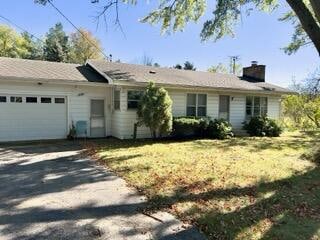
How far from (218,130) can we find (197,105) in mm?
1969

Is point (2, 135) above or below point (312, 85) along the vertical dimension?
below

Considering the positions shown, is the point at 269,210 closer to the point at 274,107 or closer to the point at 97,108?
the point at 97,108

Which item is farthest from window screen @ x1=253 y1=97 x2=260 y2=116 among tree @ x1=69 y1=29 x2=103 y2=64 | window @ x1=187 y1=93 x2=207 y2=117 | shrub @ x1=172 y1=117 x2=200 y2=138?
tree @ x1=69 y1=29 x2=103 y2=64

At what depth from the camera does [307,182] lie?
27.8 ft

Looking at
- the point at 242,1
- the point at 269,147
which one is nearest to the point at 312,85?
the point at 269,147

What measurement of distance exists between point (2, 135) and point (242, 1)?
39.5 ft

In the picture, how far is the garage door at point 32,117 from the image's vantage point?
14055mm

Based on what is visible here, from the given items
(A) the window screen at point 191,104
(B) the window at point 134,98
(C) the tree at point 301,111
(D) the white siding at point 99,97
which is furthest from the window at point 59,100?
(C) the tree at point 301,111

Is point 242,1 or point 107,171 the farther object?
point 242,1

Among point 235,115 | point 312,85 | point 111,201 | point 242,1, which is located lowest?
point 111,201

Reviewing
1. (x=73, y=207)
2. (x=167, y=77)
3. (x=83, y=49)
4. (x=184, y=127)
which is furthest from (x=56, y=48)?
(x=73, y=207)

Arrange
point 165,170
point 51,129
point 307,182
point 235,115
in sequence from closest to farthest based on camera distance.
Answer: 1. point 307,182
2. point 165,170
3. point 51,129
4. point 235,115

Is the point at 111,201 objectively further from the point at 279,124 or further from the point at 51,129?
the point at 279,124

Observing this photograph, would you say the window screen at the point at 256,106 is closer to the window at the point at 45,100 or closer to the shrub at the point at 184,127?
the shrub at the point at 184,127
